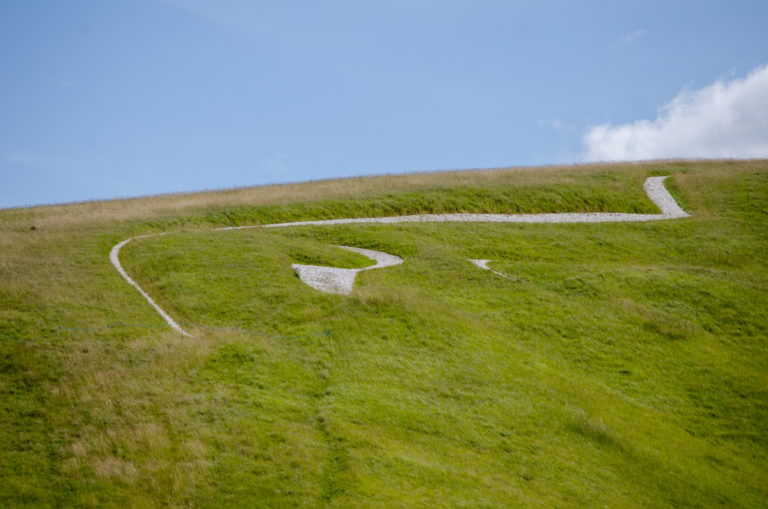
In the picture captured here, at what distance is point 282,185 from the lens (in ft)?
258

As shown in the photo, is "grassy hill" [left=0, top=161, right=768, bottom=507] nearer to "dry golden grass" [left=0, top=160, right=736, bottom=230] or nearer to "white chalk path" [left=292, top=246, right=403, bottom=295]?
"white chalk path" [left=292, top=246, right=403, bottom=295]

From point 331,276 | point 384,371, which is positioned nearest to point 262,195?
point 331,276

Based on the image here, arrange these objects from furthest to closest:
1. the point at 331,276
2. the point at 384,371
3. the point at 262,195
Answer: the point at 262,195 → the point at 331,276 → the point at 384,371

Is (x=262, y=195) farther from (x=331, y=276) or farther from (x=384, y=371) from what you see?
(x=384, y=371)

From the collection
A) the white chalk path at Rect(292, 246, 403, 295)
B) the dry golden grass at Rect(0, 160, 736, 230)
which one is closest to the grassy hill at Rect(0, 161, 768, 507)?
the white chalk path at Rect(292, 246, 403, 295)

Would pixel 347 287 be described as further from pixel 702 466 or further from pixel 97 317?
pixel 702 466

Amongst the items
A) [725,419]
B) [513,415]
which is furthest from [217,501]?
[725,419]

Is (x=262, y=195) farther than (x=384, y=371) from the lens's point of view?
Yes

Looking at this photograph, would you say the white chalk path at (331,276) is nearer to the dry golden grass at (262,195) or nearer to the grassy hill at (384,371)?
the grassy hill at (384,371)

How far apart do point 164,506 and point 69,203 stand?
59.7m

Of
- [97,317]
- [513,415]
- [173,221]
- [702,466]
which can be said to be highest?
[173,221]

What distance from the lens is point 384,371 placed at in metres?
28.8

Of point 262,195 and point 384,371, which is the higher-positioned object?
point 262,195

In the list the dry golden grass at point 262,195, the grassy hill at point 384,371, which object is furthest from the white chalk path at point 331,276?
the dry golden grass at point 262,195
